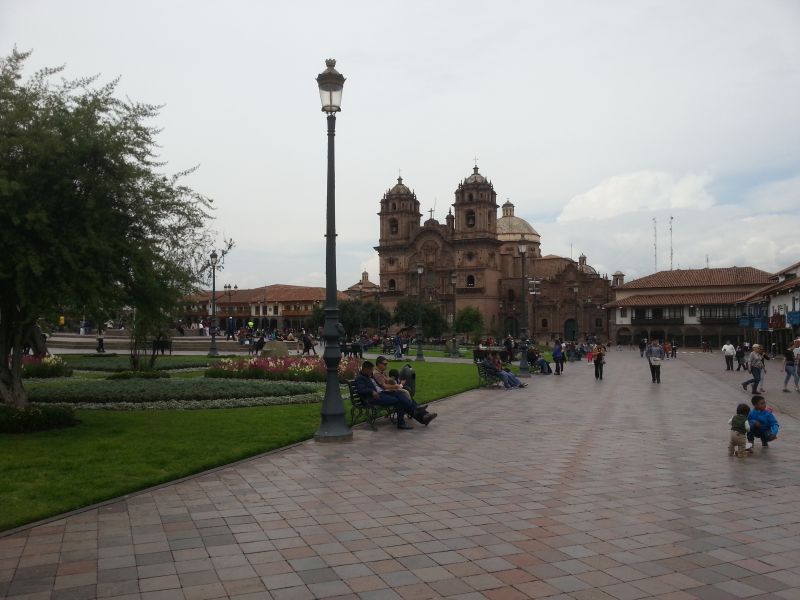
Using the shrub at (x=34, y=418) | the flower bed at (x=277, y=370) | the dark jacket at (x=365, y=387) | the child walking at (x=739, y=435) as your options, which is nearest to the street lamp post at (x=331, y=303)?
the dark jacket at (x=365, y=387)

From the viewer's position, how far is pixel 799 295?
4184 centimetres

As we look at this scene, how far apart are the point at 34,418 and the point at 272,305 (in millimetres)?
104653

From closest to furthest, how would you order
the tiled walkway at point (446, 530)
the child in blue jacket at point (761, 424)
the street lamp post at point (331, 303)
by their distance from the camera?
the tiled walkway at point (446, 530) → the child in blue jacket at point (761, 424) → the street lamp post at point (331, 303)

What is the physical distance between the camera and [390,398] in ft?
40.5

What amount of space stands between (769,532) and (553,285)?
8415cm

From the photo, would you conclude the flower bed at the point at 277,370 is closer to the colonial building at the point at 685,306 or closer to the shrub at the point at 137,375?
the shrub at the point at 137,375

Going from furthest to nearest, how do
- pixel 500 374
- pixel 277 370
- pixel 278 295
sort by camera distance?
pixel 278 295 → pixel 500 374 → pixel 277 370

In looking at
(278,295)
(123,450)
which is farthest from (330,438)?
(278,295)

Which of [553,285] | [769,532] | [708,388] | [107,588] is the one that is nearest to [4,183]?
[107,588]

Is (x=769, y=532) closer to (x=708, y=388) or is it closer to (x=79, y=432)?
(x=79, y=432)

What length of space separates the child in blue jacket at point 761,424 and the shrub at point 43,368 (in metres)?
20.2

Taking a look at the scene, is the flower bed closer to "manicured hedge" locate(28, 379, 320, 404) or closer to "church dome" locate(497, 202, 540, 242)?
"manicured hedge" locate(28, 379, 320, 404)

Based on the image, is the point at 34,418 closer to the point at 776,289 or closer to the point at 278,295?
the point at 776,289

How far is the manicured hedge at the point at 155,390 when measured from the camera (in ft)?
51.1
